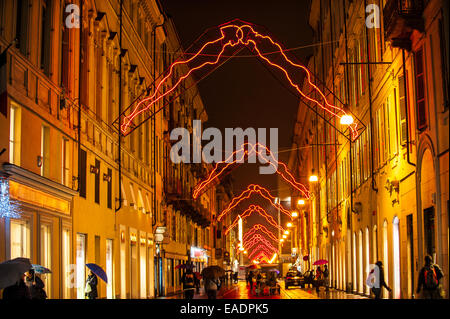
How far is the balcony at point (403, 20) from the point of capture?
22094 millimetres

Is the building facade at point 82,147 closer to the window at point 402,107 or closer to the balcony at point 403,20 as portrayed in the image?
the window at point 402,107

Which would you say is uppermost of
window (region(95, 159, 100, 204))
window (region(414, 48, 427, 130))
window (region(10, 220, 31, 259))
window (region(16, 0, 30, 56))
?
window (region(16, 0, 30, 56))

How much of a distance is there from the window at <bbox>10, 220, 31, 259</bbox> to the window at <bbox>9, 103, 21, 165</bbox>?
1.67 m

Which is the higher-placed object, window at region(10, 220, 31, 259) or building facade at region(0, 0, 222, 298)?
building facade at region(0, 0, 222, 298)

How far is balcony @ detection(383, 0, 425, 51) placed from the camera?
22094 millimetres

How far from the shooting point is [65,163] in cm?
2542

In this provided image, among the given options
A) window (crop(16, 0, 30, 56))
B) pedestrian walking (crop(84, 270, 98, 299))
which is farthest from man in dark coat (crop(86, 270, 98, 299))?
window (crop(16, 0, 30, 56))

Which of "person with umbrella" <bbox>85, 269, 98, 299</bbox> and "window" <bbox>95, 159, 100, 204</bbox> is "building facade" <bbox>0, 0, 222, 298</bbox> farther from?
"person with umbrella" <bbox>85, 269, 98, 299</bbox>

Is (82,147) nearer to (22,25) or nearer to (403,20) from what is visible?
(22,25)

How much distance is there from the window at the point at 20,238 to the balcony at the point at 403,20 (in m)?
11.9

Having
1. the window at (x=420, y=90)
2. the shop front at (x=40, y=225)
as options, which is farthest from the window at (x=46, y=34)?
the window at (x=420, y=90)

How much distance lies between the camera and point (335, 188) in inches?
1996

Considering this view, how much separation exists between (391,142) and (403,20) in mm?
7180
